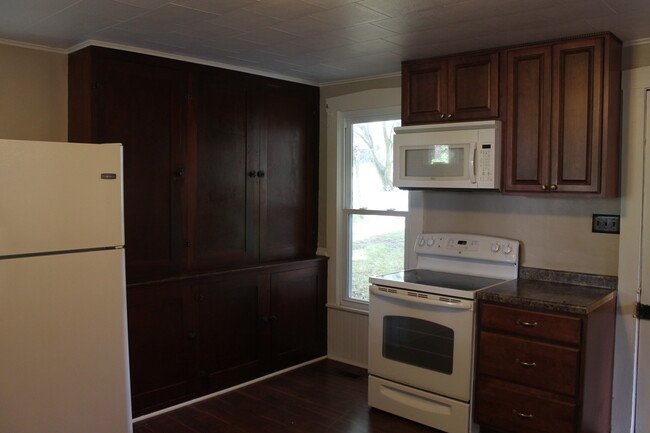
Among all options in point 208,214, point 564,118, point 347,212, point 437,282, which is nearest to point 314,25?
point 564,118

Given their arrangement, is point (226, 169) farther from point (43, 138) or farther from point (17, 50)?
point (17, 50)

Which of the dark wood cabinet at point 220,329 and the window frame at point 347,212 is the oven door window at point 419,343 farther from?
the dark wood cabinet at point 220,329

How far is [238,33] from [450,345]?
2.07 meters

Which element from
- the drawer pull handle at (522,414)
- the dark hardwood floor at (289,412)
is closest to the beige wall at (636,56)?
the drawer pull handle at (522,414)

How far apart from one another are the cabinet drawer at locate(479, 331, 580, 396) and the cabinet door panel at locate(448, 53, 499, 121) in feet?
4.17

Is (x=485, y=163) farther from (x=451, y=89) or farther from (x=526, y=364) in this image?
(x=526, y=364)

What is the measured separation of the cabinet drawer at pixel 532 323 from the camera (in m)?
2.60

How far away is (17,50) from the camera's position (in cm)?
305

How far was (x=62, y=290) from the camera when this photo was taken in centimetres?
235

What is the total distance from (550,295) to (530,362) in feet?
1.20

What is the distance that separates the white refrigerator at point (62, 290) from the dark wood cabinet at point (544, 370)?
6.16 feet

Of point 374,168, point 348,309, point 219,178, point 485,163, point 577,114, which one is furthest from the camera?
point 348,309

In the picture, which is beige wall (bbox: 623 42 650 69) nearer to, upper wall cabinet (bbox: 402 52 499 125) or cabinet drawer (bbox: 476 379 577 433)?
upper wall cabinet (bbox: 402 52 499 125)

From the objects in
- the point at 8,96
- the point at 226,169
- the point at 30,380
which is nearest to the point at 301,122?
the point at 226,169
